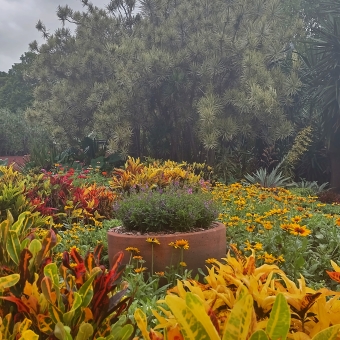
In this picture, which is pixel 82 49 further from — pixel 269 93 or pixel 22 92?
pixel 22 92

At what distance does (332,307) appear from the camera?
0.92 metres

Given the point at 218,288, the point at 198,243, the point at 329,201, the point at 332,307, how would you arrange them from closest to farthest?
the point at 332,307 → the point at 218,288 → the point at 198,243 → the point at 329,201

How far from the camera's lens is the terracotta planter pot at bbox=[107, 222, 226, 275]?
356cm

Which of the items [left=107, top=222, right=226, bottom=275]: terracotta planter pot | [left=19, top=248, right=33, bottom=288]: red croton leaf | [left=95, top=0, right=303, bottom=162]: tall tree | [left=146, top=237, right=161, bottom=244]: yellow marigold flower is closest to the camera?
[left=19, top=248, right=33, bottom=288]: red croton leaf

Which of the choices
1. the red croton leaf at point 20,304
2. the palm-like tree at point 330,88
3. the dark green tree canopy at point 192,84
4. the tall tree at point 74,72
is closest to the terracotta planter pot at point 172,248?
the red croton leaf at point 20,304

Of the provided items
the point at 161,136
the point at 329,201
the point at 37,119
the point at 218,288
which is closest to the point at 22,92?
the point at 37,119

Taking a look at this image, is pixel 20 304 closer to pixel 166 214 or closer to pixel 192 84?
pixel 166 214

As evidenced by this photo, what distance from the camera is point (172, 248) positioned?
3.56 metres

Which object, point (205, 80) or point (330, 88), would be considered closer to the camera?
point (330, 88)

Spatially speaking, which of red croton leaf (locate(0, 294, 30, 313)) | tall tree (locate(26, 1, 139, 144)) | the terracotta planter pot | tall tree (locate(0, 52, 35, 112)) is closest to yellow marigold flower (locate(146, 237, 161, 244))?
the terracotta planter pot

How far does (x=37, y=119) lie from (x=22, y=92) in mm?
19331

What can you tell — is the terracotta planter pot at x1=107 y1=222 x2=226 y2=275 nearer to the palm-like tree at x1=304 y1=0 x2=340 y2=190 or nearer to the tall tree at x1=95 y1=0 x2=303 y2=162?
the tall tree at x1=95 y1=0 x2=303 y2=162

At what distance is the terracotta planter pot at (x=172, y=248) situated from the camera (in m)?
3.56

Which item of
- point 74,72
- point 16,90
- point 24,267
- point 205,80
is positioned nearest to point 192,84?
point 205,80
